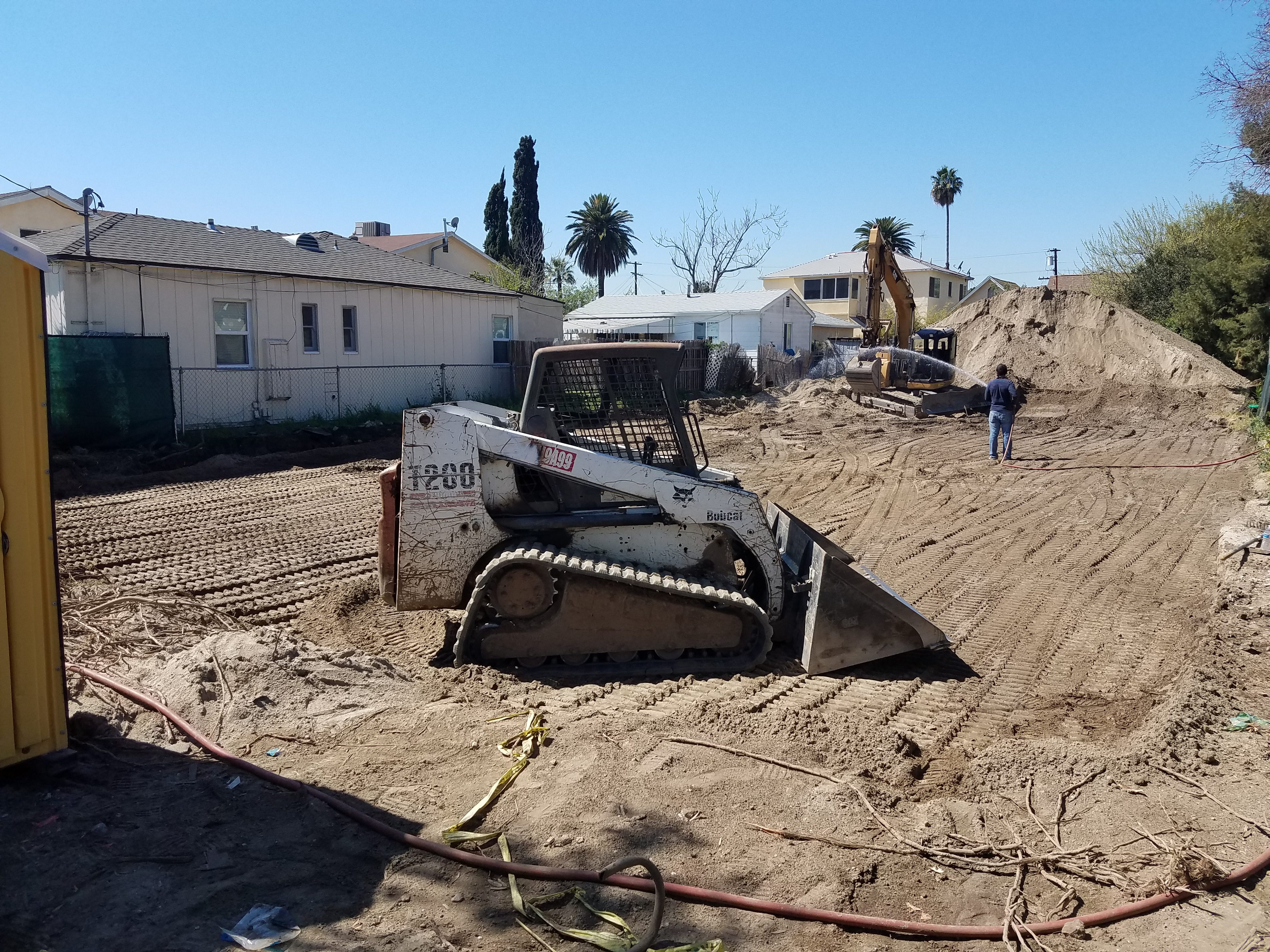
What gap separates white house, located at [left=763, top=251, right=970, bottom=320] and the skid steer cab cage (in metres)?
51.6

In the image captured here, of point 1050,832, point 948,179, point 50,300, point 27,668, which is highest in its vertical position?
point 948,179

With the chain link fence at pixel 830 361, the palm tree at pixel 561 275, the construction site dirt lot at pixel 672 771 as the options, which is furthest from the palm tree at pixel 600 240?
the construction site dirt lot at pixel 672 771

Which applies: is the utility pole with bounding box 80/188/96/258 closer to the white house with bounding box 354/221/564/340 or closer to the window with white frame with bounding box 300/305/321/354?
the window with white frame with bounding box 300/305/321/354

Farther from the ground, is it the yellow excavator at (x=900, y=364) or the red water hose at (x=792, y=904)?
the yellow excavator at (x=900, y=364)

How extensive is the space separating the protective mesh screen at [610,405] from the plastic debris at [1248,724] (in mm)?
3803

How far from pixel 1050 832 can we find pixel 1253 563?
6103 millimetres

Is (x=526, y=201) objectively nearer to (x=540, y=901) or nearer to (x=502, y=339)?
(x=502, y=339)

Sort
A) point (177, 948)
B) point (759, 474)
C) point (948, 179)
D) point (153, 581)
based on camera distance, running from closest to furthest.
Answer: point (177, 948), point (153, 581), point (759, 474), point (948, 179)

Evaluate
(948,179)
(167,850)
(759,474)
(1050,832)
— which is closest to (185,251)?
(759,474)

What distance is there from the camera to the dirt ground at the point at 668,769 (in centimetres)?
379

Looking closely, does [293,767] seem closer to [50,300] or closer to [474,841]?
[474,841]

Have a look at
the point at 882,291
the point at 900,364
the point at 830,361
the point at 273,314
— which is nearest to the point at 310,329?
the point at 273,314

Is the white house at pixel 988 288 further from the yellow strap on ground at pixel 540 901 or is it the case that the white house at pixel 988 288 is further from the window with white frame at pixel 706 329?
the yellow strap on ground at pixel 540 901

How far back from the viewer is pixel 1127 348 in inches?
1110
